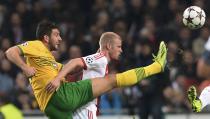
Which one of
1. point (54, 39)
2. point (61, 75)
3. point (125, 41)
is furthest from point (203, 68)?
point (61, 75)

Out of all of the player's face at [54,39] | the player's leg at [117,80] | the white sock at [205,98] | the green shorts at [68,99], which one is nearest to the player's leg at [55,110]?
the green shorts at [68,99]

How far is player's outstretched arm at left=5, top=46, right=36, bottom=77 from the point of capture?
1011 centimetres

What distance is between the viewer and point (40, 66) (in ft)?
34.4

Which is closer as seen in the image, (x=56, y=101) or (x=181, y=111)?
(x=56, y=101)

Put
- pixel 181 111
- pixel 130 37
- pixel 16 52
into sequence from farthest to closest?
1. pixel 130 37
2. pixel 181 111
3. pixel 16 52

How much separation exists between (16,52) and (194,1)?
6986mm

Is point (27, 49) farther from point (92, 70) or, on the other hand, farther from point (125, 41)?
point (125, 41)

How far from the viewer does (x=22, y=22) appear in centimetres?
1695

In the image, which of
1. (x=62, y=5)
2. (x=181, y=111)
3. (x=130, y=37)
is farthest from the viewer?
(x=62, y=5)

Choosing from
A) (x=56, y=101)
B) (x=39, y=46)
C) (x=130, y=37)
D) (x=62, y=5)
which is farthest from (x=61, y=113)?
(x=62, y=5)

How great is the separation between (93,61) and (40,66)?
2.28ft

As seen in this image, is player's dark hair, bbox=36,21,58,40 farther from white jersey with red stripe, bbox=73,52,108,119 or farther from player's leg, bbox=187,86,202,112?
player's leg, bbox=187,86,202,112

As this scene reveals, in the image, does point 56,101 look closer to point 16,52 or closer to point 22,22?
point 16,52

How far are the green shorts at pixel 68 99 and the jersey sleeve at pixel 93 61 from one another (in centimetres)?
21
